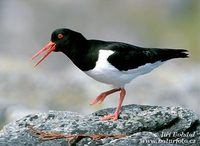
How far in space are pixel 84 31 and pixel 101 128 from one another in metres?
15.1

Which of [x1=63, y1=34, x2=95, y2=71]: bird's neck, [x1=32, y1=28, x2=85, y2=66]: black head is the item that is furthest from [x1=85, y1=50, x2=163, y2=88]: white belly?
[x1=32, y1=28, x2=85, y2=66]: black head

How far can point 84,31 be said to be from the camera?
22.4 meters

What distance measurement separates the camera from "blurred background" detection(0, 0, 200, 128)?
1741 centimetres

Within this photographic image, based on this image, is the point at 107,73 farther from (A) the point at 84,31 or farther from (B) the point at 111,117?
(A) the point at 84,31

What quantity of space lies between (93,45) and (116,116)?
106 centimetres

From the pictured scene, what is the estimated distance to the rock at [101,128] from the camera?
706cm

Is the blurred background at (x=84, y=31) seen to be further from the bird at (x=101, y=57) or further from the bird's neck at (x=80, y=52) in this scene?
the bird's neck at (x=80, y=52)

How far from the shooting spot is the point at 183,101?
1554 centimetres

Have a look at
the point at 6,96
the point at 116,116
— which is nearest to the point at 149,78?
the point at 6,96

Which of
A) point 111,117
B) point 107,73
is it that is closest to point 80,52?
point 107,73

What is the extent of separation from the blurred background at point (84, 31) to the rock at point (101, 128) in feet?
29.5

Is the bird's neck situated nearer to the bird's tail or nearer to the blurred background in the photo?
the bird's tail

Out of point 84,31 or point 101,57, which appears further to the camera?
point 84,31

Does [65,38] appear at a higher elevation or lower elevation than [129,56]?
higher
